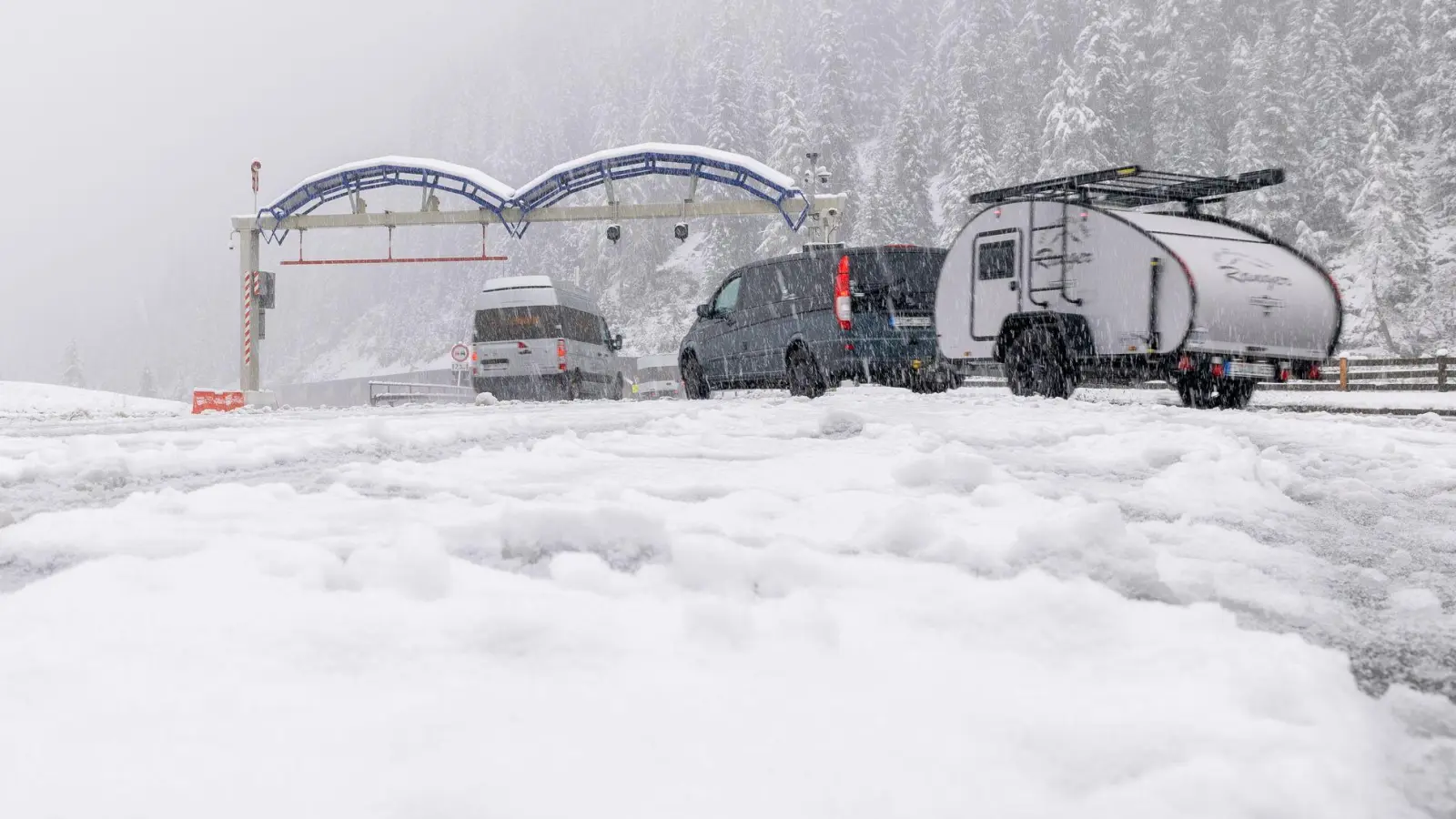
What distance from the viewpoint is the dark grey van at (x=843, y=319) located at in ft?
41.9

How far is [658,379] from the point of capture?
4466 cm

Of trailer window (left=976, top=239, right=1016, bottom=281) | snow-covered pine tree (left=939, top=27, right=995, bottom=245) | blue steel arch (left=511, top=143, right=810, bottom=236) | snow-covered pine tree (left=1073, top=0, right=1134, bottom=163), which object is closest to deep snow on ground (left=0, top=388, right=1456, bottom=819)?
trailer window (left=976, top=239, right=1016, bottom=281)

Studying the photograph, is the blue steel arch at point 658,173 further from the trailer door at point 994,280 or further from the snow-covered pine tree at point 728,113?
the snow-covered pine tree at point 728,113

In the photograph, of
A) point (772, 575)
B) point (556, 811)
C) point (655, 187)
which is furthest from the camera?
point (655, 187)

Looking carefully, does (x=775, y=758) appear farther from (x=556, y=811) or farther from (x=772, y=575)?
(x=772, y=575)

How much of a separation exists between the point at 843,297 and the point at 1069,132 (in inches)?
1679

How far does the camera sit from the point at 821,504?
12.9 feet

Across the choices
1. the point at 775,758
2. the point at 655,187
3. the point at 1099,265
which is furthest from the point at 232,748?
the point at 655,187

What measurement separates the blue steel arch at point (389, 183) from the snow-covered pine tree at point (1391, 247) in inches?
1411

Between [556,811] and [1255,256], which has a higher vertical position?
[1255,256]

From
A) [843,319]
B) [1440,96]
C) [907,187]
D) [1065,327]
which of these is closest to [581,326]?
[843,319]

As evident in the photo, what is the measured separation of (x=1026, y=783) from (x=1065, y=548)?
57.6 inches

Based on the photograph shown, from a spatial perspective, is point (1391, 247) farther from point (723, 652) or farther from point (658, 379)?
point (723, 652)

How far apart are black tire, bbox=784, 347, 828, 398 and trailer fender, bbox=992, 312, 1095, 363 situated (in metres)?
2.21
